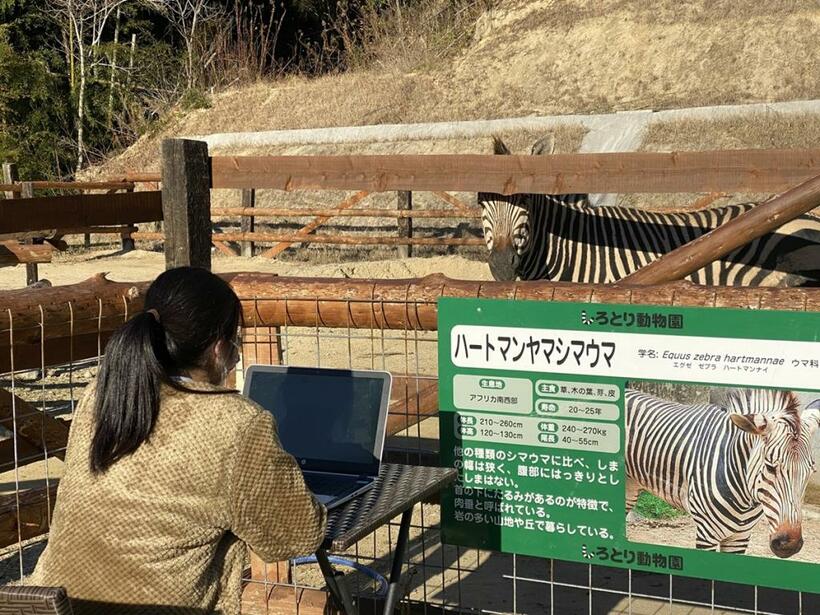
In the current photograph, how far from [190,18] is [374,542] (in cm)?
3057

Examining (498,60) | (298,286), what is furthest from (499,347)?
(498,60)

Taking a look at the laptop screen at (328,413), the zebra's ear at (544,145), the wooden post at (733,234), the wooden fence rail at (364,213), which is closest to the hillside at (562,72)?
the wooden fence rail at (364,213)

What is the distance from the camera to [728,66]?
78.2 feet

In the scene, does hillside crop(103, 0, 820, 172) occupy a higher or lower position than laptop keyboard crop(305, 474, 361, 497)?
higher

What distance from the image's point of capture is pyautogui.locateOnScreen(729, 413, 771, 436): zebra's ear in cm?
337

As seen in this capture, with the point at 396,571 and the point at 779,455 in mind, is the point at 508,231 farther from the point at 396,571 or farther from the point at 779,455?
the point at 396,571

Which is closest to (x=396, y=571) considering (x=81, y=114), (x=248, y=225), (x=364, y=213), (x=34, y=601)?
(x=34, y=601)

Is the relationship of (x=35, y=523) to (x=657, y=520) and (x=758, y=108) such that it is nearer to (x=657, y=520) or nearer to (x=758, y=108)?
(x=657, y=520)

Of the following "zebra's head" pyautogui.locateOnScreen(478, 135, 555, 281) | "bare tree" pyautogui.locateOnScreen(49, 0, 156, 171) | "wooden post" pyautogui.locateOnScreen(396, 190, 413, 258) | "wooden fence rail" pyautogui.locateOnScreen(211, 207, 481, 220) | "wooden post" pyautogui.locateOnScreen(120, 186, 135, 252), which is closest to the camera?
"zebra's head" pyautogui.locateOnScreen(478, 135, 555, 281)

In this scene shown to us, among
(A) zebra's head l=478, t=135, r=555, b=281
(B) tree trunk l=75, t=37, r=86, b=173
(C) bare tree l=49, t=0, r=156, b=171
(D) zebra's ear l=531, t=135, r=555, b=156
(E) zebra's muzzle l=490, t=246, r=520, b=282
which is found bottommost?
(E) zebra's muzzle l=490, t=246, r=520, b=282

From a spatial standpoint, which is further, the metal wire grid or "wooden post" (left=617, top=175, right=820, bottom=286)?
"wooden post" (left=617, top=175, right=820, bottom=286)

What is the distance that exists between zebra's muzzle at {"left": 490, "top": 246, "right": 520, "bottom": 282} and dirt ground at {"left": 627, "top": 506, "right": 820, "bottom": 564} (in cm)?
468

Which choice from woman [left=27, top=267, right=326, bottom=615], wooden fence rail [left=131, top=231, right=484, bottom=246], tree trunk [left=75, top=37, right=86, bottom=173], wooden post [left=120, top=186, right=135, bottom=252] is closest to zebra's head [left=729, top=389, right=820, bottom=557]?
woman [left=27, top=267, right=326, bottom=615]

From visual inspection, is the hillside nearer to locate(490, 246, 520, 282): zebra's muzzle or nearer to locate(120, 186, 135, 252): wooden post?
locate(120, 186, 135, 252): wooden post
